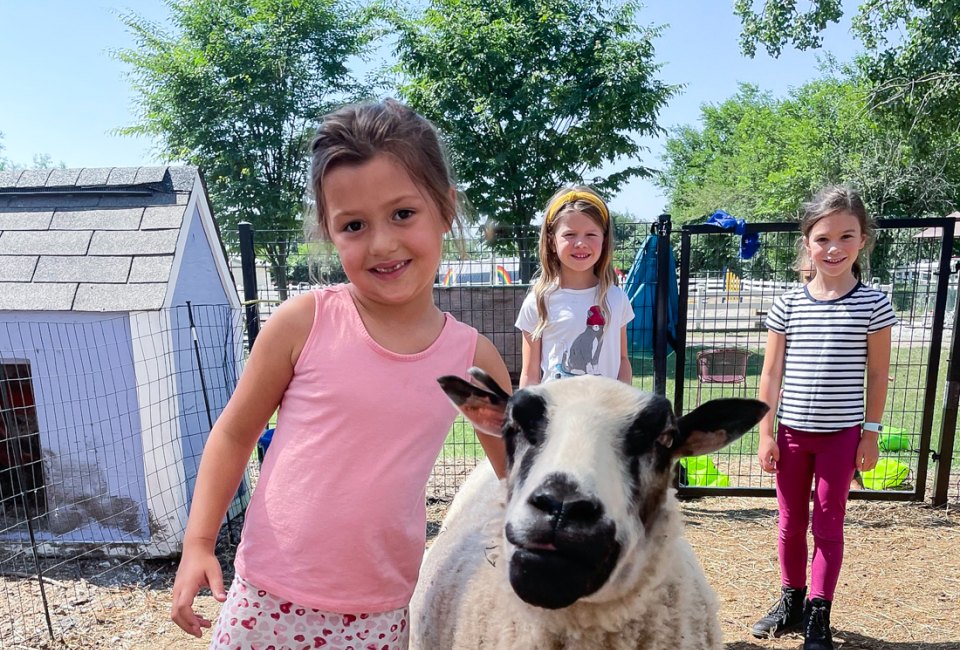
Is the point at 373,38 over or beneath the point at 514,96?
over

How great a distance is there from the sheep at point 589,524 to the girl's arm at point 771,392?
60.1 inches

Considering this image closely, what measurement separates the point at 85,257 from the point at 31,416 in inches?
64.5

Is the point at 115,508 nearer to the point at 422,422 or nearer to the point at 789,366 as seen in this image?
the point at 422,422

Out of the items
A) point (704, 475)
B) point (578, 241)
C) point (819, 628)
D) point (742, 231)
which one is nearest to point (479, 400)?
point (578, 241)

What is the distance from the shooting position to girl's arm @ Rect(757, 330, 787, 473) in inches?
136

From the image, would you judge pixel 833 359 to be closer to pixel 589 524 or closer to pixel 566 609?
pixel 566 609

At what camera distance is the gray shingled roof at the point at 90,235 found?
15.5 ft

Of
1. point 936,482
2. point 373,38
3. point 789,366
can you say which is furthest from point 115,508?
point 373,38

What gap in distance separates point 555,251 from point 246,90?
50.3 ft

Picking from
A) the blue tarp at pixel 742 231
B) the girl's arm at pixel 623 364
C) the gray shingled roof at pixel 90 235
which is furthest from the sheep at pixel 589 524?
the gray shingled roof at pixel 90 235

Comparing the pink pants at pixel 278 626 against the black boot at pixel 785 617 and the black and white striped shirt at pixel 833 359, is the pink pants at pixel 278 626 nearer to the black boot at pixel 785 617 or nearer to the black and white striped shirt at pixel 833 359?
the black and white striped shirt at pixel 833 359

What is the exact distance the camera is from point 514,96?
48.6ft

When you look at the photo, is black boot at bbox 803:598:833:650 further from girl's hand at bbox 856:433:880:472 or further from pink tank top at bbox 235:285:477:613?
pink tank top at bbox 235:285:477:613

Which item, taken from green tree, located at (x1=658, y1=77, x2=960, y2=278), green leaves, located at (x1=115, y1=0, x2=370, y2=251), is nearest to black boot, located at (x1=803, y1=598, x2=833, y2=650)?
green tree, located at (x1=658, y1=77, x2=960, y2=278)
